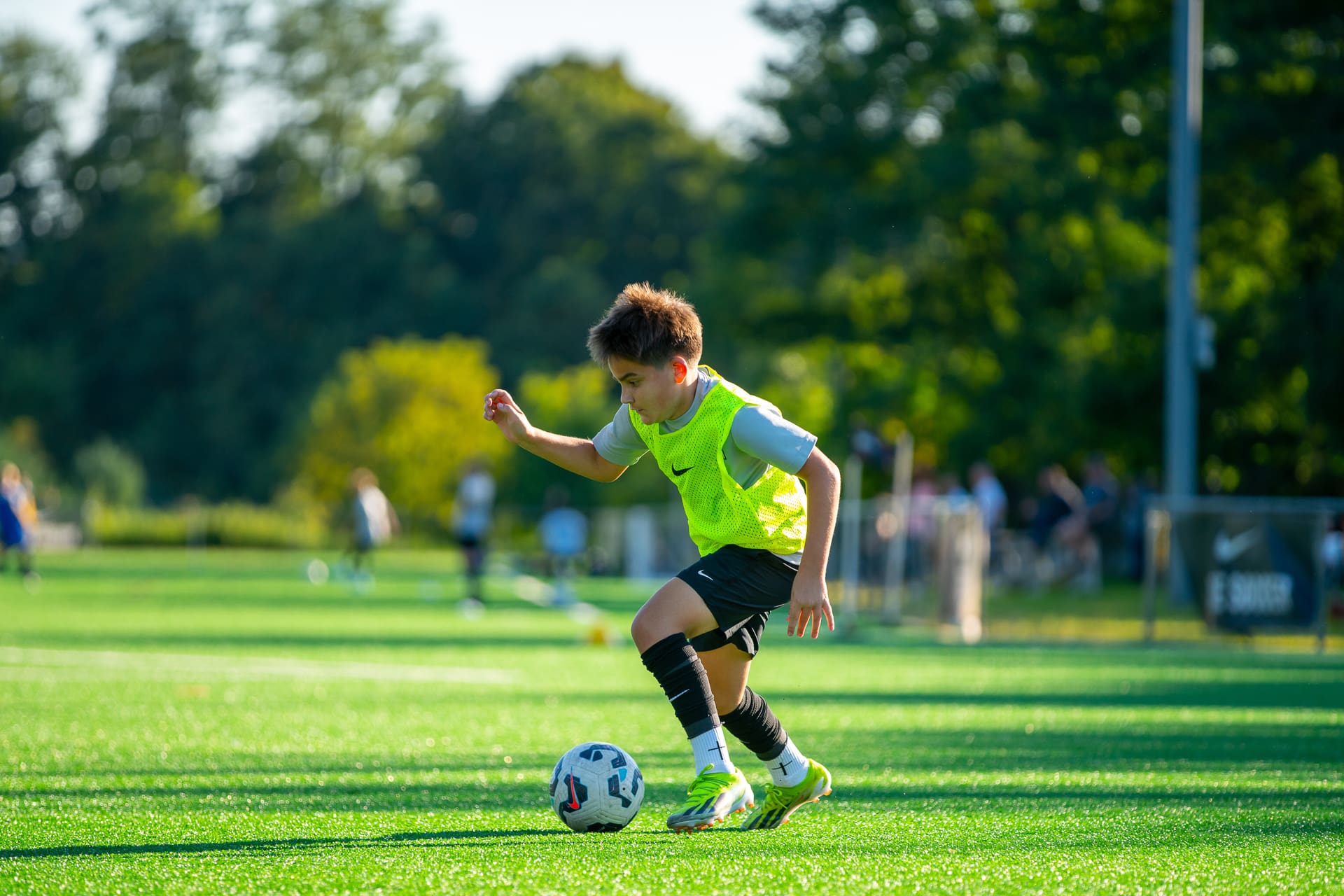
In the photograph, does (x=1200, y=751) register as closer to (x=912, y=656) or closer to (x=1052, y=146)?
(x=912, y=656)

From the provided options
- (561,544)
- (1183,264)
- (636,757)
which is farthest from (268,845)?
(561,544)

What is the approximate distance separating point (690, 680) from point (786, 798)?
571mm

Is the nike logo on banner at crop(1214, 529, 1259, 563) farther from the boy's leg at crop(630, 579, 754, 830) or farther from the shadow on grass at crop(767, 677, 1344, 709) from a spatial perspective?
the boy's leg at crop(630, 579, 754, 830)

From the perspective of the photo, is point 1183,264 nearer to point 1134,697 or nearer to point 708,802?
point 1134,697

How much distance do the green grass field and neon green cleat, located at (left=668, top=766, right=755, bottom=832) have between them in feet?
0.19

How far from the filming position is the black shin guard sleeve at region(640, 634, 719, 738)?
5.03 meters

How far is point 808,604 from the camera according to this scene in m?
4.84

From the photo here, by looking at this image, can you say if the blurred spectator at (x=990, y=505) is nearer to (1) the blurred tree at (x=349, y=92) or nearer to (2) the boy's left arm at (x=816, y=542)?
(2) the boy's left arm at (x=816, y=542)

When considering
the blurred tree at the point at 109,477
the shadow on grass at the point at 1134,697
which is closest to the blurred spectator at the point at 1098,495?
the shadow on grass at the point at 1134,697

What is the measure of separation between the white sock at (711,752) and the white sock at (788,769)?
271 millimetres

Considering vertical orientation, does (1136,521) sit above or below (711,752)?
above

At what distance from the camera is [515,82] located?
71.8 m

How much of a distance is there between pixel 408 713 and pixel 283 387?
62.3m

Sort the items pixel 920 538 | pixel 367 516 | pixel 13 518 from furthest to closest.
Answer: pixel 367 516 → pixel 13 518 → pixel 920 538
